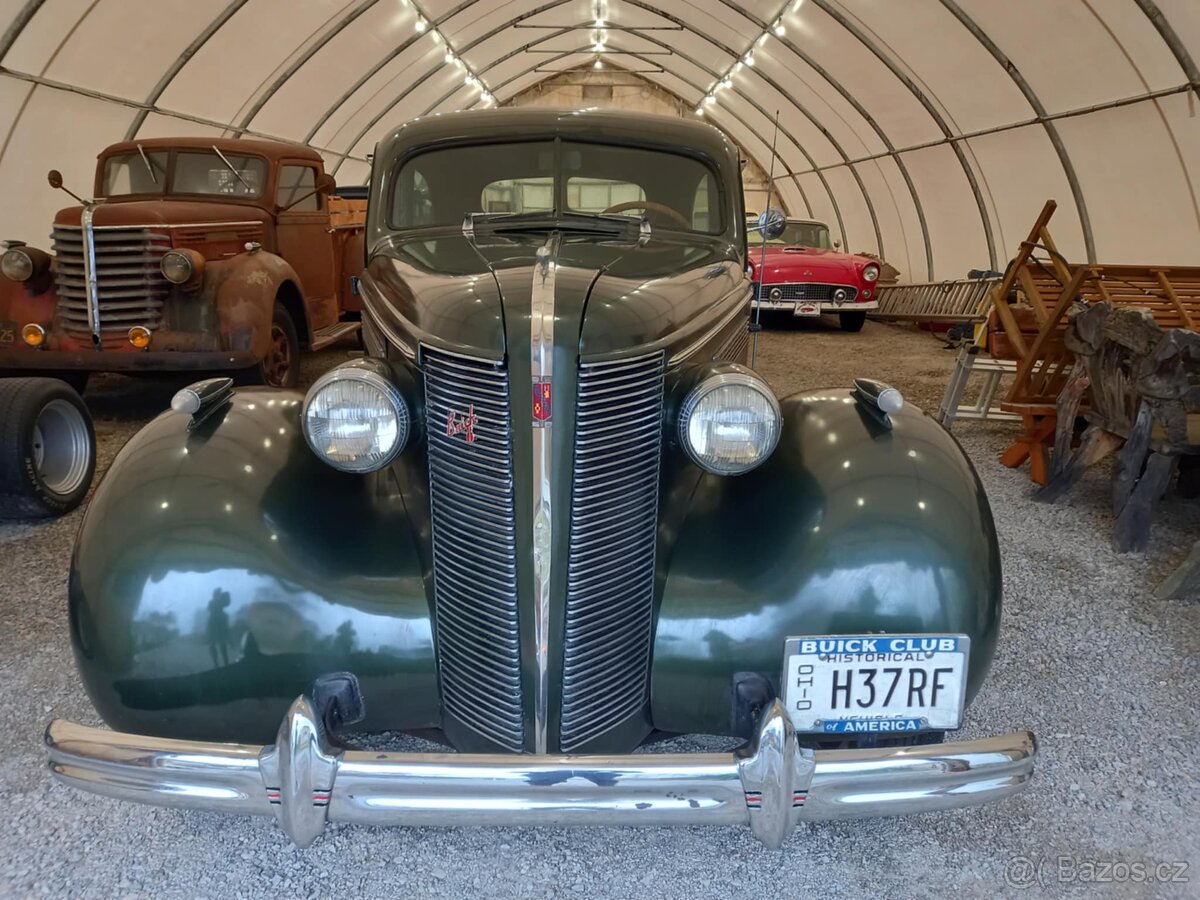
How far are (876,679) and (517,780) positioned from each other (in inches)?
30.9

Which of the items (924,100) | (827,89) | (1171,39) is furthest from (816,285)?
(827,89)

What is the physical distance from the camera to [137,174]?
23.0ft

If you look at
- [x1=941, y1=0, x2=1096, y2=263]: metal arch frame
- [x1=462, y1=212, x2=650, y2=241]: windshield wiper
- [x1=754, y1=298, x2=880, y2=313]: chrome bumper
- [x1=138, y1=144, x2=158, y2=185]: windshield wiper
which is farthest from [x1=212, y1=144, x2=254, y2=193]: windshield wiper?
[x1=941, y1=0, x2=1096, y2=263]: metal arch frame

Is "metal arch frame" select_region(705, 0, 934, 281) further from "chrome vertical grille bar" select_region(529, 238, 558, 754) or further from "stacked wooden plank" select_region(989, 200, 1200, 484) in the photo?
"chrome vertical grille bar" select_region(529, 238, 558, 754)

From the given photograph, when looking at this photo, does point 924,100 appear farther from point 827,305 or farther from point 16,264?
point 16,264

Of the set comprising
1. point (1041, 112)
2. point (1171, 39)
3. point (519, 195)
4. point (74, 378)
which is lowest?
point (74, 378)

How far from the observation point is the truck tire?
6.10 meters

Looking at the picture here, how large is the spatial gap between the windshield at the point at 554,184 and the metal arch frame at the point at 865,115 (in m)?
13.3

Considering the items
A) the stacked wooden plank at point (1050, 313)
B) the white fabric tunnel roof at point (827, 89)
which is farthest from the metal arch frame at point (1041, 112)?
the stacked wooden plank at point (1050, 313)

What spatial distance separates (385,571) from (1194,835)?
7.24 ft

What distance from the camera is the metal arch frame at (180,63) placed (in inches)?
431

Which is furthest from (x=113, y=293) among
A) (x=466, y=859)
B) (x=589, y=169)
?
(x=466, y=859)

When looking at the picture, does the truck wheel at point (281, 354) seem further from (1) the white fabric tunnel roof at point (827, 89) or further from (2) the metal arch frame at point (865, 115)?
(2) the metal arch frame at point (865, 115)

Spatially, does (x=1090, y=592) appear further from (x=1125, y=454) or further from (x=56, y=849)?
(x=56, y=849)
